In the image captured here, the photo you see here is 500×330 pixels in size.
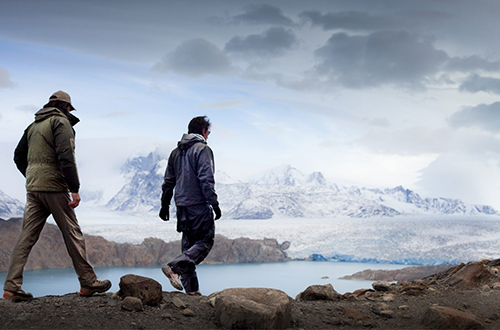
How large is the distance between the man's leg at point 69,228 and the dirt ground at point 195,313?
1.23ft

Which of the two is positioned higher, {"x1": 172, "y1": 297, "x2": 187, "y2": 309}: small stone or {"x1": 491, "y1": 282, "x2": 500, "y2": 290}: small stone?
{"x1": 491, "y1": 282, "x2": 500, "y2": 290}: small stone

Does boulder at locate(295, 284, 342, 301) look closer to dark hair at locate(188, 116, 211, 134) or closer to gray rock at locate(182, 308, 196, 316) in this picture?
gray rock at locate(182, 308, 196, 316)

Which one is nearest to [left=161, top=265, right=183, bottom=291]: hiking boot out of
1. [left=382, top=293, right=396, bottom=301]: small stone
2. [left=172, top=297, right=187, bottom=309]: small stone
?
[left=172, top=297, right=187, bottom=309]: small stone

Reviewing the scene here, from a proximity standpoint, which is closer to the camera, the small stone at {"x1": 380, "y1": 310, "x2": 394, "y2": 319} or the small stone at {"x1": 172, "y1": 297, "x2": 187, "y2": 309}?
the small stone at {"x1": 172, "y1": 297, "x2": 187, "y2": 309}

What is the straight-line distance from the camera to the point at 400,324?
5.72 metres

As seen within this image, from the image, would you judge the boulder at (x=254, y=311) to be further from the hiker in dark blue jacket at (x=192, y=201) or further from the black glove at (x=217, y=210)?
the black glove at (x=217, y=210)

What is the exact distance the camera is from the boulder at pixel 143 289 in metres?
5.31

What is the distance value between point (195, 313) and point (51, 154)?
7.96 feet

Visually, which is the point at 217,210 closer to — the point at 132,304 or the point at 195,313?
the point at 195,313

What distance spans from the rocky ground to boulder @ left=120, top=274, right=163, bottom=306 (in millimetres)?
82

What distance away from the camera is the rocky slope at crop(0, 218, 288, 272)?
2314 centimetres

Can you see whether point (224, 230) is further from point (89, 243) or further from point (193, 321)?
point (193, 321)

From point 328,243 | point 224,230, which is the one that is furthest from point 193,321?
point 224,230

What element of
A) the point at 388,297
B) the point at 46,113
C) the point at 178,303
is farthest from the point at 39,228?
the point at 388,297
